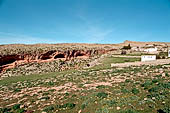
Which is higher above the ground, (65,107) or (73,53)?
(73,53)

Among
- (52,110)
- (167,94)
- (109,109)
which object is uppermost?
(167,94)

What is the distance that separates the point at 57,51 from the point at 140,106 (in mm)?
45604

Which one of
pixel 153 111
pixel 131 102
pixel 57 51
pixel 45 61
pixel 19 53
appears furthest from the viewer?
pixel 57 51

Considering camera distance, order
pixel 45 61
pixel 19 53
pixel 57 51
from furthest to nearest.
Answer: pixel 57 51, pixel 45 61, pixel 19 53

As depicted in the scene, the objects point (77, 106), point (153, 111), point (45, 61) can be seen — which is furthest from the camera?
point (45, 61)

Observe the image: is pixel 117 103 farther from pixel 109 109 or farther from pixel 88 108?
pixel 88 108

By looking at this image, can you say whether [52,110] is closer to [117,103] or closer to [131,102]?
[117,103]

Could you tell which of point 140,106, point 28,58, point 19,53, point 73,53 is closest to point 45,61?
point 28,58

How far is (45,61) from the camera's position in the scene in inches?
1821

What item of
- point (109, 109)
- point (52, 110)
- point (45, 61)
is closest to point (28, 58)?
point (45, 61)

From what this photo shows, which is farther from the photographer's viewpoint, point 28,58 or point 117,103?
point 28,58

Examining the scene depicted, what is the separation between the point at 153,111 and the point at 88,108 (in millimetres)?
3653

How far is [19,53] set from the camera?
4269 cm

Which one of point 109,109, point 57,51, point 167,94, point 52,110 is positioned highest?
point 57,51
